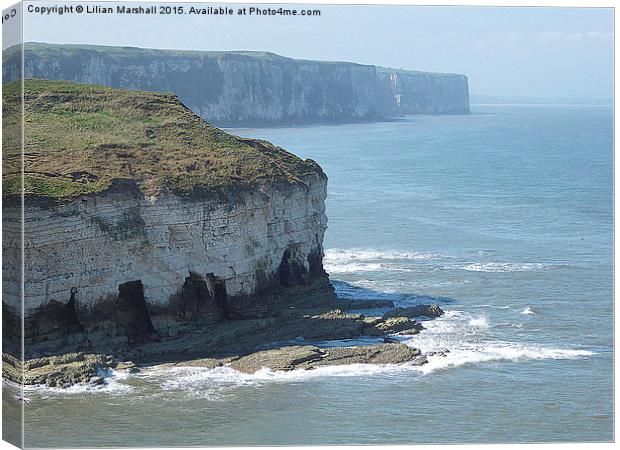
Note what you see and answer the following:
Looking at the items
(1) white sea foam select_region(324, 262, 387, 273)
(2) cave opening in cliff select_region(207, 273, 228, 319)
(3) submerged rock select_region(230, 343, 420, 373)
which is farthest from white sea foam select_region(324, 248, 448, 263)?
(3) submerged rock select_region(230, 343, 420, 373)

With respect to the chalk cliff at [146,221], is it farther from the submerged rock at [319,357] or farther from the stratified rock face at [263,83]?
the stratified rock face at [263,83]

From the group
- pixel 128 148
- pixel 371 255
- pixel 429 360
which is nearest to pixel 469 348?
pixel 429 360

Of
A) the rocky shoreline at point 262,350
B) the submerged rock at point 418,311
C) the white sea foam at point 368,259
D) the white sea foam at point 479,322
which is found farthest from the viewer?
the white sea foam at point 368,259

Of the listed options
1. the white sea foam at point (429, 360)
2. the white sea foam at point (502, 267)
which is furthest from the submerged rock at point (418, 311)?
the white sea foam at point (502, 267)

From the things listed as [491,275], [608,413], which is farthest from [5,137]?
[491,275]

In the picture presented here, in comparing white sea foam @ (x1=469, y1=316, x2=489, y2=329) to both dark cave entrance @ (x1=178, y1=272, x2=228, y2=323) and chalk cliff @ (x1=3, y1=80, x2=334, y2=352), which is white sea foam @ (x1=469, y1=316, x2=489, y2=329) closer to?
chalk cliff @ (x1=3, y1=80, x2=334, y2=352)
